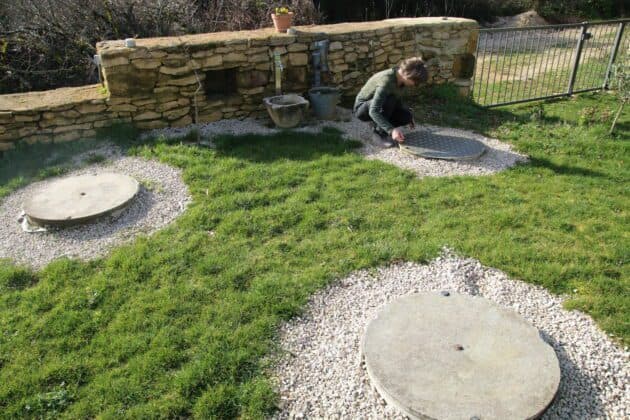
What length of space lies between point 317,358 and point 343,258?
1.16 m

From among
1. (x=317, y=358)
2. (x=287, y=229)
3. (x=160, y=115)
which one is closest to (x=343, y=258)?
(x=287, y=229)

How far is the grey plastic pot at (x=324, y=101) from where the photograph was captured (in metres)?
6.90

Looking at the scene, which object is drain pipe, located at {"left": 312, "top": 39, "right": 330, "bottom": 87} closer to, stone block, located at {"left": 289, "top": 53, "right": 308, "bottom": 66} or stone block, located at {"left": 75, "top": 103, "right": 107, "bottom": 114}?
stone block, located at {"left": 289, "top": 53, "right": 308, "bottom": 66}

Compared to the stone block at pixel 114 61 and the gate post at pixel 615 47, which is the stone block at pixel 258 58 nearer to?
the stone block at pixel 114 61

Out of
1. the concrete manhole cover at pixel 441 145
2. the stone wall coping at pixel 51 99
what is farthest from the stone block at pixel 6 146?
the concrete manhole cover at pixel 441 145

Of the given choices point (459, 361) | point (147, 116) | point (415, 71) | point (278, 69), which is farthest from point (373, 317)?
point (147, 116)

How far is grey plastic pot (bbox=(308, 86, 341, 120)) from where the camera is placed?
6902 millimetres

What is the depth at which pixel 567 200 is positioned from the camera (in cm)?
511

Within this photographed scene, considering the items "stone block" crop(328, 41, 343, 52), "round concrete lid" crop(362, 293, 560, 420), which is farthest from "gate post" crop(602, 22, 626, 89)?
"round concrete lid" crop(362, 293, 560, 420)

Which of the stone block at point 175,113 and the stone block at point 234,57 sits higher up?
the stone block at point 234,57

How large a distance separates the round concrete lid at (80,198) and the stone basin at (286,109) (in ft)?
7.17

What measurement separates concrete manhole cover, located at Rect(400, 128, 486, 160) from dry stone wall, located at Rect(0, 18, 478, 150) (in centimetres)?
162

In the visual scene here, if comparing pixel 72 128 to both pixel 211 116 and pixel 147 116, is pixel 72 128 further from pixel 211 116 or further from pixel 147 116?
pixel 211 116

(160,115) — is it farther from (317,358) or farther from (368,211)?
(317,358)
